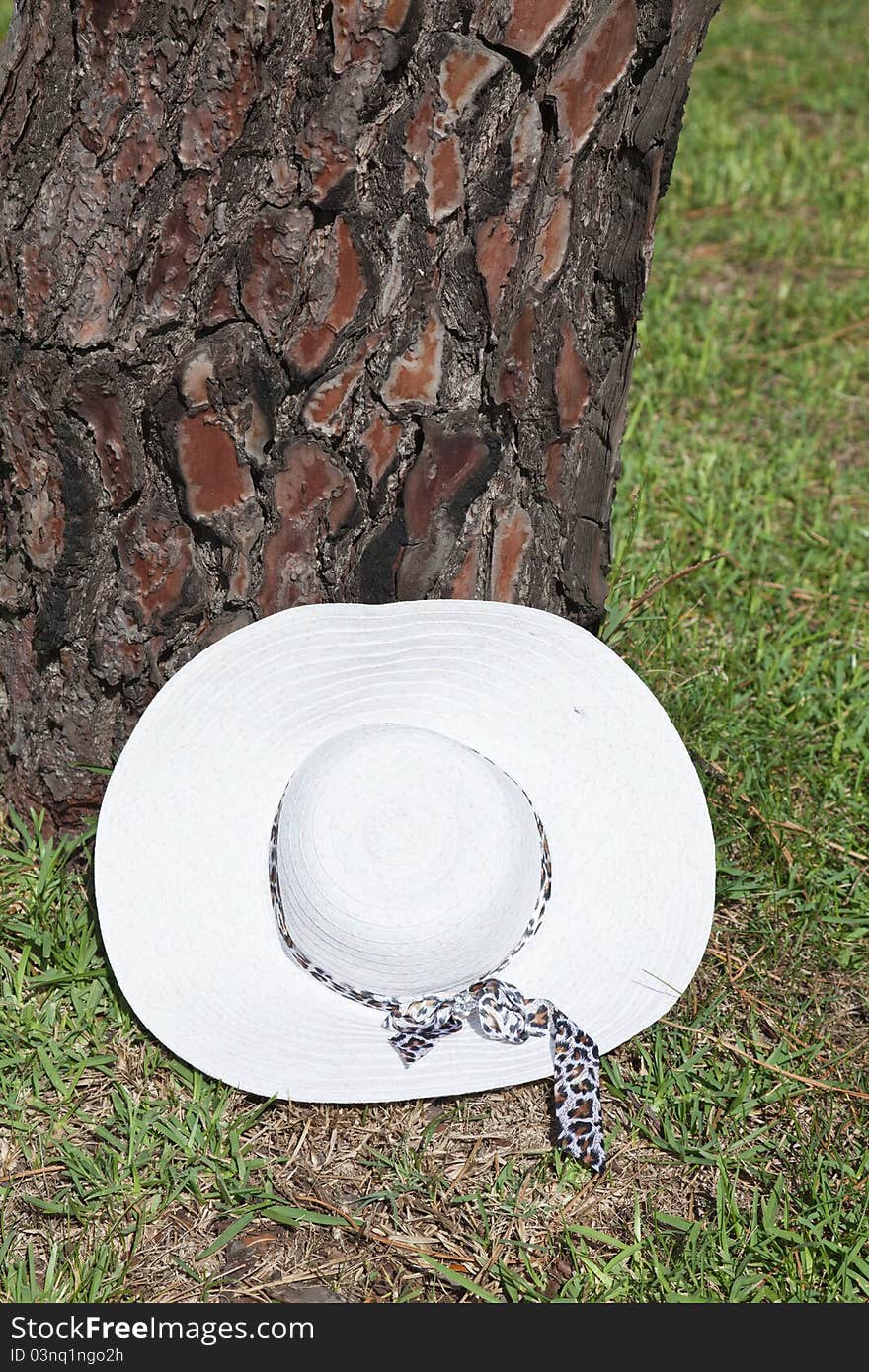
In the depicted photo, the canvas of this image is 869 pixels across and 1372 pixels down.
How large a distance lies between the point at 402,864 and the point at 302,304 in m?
0.86

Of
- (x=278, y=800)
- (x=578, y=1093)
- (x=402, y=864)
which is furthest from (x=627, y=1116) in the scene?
(x=278, y=800)

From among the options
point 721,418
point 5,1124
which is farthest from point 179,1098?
point 721,418

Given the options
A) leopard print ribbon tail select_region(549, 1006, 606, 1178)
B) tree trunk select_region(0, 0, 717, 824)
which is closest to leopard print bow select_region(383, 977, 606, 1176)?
leopard print ribbon tail select_region(549, 1006, 606, 1178)

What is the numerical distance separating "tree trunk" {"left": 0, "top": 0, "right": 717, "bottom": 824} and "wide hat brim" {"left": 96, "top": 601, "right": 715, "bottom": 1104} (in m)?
0.13

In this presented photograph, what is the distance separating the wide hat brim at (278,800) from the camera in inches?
77.0

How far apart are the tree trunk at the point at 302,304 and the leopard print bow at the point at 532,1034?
0.70 m

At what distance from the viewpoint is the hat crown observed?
5.94 feet

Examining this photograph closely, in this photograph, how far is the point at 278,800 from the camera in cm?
202

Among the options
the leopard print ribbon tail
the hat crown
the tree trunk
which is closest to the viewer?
the tree trunk

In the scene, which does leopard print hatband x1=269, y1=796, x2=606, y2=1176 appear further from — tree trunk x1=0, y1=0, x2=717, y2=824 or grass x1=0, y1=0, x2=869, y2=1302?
tree trunk x1=0, y1=0, x2=717, y2=824

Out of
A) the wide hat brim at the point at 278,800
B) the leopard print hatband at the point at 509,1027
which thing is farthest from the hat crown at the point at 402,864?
the wide hat brim at the point at 278,800

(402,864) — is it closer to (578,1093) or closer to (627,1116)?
(578,1093)
